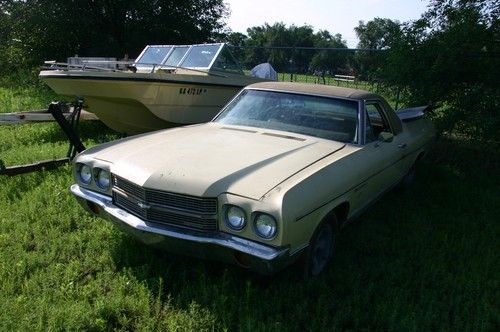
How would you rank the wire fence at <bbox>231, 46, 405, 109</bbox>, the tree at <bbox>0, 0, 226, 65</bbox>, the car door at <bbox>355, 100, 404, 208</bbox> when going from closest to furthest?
the car door at <bbox>355, 100, 404, 208</bbox>
the wire fence at <bbox>231, 46, 405, 109</bbox>
the tree at <bbox>0, 0, 226, 65</bbox>

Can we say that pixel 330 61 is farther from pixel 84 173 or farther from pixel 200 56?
pixel 84 173

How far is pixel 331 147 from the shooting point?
3.95 metres

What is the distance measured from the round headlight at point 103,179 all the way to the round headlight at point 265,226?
1.35 meters

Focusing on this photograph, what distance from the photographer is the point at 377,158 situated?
427cm

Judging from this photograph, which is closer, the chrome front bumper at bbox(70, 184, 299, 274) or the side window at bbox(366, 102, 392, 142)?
the chrome front bumper at bbox(70, 184, 299, 274)

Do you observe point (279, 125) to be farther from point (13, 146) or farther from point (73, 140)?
point (13, 146)

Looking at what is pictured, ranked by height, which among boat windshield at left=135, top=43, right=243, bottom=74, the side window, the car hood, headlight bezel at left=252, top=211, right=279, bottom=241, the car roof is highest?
boat windshield at left=135, top=43, right=243, bottom=74

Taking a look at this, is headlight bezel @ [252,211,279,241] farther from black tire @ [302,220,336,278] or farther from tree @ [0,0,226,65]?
tree @ [0,0,226,65]

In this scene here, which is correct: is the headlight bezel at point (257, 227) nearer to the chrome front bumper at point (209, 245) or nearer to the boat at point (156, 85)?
the chrome front bumper at point (209, 245)

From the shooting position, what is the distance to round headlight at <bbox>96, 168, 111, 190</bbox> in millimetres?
3571

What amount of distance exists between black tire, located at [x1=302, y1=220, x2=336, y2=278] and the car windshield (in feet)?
3.26

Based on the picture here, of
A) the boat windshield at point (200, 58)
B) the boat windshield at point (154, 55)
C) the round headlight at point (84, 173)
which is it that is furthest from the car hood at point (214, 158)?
the boat windshield at point (154, 55)

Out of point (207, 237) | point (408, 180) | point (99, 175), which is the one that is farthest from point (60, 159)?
point (408, 180)

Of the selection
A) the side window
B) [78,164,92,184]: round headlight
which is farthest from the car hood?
the side window
